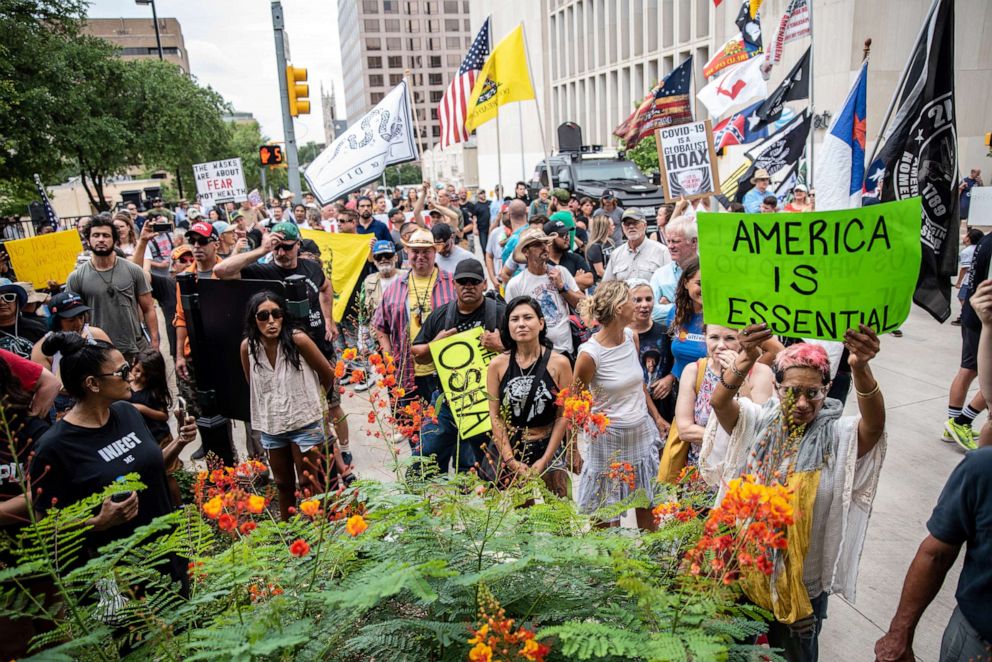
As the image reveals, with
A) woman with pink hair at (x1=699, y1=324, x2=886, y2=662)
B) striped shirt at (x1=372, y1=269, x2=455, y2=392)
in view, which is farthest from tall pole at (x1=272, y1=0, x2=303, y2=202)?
woman with pink hair at (x1=699, y1=324, x2=886, y2=662)

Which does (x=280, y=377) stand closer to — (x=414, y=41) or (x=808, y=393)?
(x=808, y=393)

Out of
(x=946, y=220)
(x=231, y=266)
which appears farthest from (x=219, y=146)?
(x=946, y=220)

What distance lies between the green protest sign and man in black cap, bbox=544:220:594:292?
11.2ft

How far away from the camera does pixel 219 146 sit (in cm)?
3478

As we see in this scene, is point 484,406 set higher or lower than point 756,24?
lower

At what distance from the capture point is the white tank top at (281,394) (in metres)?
4.51

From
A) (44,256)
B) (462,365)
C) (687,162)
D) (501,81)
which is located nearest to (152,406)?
(462,365)

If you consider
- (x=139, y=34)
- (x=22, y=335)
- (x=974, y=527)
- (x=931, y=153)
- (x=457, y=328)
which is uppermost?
(x=139, y=34)

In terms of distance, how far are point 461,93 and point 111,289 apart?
765cm

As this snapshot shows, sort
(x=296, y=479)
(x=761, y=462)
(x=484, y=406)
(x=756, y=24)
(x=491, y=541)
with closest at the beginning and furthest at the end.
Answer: (x=491, y=541), (x=761, y=462), (x=484, y=406), (x=296, y=479), (x=756, y=24)

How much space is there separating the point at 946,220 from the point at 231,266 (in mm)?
5089

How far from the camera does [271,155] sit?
44.1 feet

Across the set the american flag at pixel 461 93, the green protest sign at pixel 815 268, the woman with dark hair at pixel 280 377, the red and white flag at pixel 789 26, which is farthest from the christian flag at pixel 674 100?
the green protest sign at pixel 815 268

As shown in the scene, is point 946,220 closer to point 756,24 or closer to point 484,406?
point 484,406
